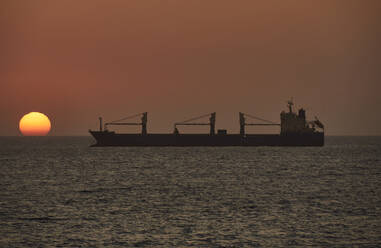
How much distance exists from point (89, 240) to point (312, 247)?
899 cm

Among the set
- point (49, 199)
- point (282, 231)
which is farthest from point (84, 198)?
point (282, 231)

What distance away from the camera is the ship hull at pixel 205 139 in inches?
5281

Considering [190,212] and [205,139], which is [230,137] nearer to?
[205,139]

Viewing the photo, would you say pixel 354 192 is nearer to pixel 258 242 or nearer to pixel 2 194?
pixel 258 242

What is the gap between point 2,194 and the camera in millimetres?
41625

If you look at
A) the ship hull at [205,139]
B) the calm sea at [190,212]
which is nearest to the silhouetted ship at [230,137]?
the ship hull at [205,139]

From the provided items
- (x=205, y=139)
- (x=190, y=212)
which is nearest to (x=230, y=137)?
(x=205, y=139)

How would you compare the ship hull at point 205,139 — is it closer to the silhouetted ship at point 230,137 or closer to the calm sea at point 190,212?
the silhouetted ship at point 230,137

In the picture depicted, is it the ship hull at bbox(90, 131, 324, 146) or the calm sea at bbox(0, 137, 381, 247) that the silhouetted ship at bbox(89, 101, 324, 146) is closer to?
the ship hull at bbox(90, 131, 324, 146)

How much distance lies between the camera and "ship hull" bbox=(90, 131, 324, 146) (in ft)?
440

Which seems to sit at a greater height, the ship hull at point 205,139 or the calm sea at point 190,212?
the ship hull at point 205,139

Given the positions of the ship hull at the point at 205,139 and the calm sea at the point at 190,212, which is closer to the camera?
the calm sea at the point at 190,212

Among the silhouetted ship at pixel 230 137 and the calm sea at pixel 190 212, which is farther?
the silhouetted ship at pixel 230 137

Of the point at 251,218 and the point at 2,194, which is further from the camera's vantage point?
the point at 2,194
